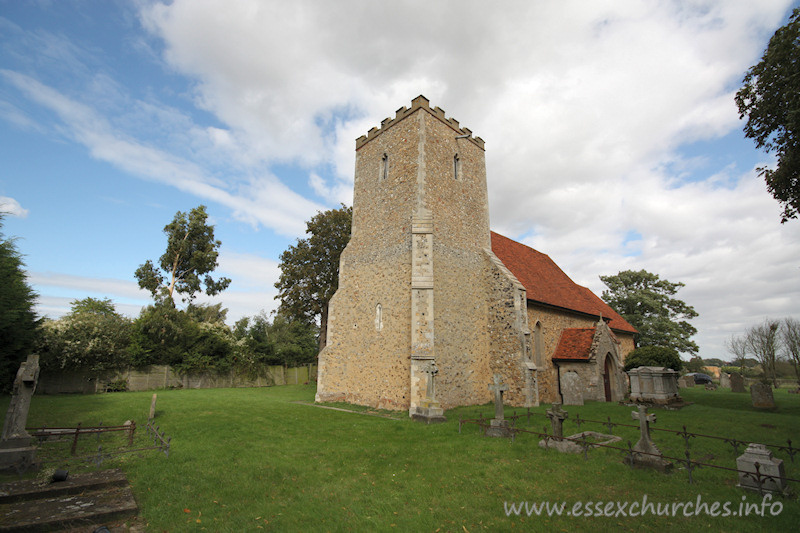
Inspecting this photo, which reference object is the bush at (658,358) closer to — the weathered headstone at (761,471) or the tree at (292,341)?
the weathered headstone at (761,471)

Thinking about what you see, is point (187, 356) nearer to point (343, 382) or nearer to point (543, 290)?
point (343, 382)

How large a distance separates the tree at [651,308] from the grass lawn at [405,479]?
2173cm

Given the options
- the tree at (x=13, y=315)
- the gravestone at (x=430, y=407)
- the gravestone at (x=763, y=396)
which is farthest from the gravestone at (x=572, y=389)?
the tree at (x=13, y=315)

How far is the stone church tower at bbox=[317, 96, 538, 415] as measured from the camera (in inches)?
590

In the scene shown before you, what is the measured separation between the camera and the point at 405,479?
6871 mm

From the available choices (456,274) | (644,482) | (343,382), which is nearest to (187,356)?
(343,382)

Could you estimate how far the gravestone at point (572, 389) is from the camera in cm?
1650

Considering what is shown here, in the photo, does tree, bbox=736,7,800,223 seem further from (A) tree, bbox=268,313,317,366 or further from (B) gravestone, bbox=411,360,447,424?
(A) tree, bbox=268,313,317,366

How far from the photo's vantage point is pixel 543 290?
2041cm

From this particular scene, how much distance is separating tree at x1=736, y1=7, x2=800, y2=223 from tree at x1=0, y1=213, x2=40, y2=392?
2352 cm

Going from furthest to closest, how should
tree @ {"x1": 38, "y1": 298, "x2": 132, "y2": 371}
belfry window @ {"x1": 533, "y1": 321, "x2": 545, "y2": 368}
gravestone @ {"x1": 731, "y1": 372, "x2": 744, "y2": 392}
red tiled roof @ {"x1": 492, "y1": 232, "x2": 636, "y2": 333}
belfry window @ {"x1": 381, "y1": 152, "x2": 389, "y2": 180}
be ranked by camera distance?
gravestone @ {"x1": 731, "y1": 372, "x2": 744, "y2": 392} < tree @ {"x1": 38, "y1": 298, "x2": 132, "y2": 371} < red tiled roof @ {"x1": 492, "y1": 232, "x2": 636, "y2": 333} < belfry window @ {"x1": 533, "y1": 321, "x2": 545, "y2": 368} < belfry window @ {"x1": 381, "y1": 152, "x2": 389, "y2": 180}

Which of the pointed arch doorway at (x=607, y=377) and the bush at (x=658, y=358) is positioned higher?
the bush at (x=658, y=358)

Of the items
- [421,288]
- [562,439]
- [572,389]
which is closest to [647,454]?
[562,439]

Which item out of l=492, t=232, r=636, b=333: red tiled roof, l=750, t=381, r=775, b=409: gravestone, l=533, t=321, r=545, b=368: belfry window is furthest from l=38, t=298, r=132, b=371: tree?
l=750, t=381, r=775, b=409: gravestone
